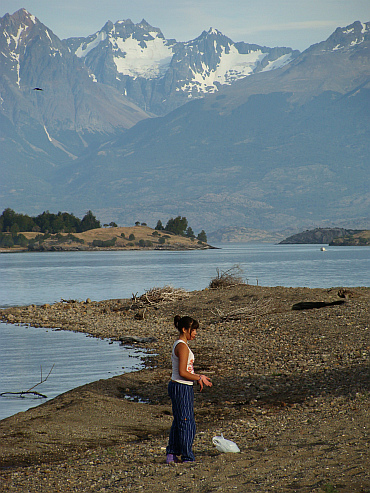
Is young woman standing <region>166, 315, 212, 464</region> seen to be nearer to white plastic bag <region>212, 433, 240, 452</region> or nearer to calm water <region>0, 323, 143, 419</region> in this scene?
white plastic bag <region>212, 433, 240, 452</region>

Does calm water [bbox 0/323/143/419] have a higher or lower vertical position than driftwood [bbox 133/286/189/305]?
lower

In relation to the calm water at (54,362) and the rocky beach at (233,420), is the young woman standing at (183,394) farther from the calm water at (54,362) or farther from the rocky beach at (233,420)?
the calm water at (54,362)

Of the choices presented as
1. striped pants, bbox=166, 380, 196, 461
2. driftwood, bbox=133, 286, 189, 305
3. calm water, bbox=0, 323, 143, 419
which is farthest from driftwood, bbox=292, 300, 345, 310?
striped pants, bbox=166, 380, 196, 461

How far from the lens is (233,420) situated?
12.0 m

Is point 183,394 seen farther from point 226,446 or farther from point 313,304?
point 313,304

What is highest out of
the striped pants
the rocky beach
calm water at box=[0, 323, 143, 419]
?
the striped pants

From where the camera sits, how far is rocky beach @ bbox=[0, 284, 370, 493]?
8.28 meters

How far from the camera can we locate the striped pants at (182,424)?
361 inches

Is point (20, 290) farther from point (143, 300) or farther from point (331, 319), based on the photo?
point (331, 319)

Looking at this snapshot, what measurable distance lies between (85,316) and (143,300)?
3.56m

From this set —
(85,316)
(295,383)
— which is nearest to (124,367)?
(295,383)

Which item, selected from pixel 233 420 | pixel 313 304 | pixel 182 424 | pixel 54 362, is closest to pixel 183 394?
pixel 182 424

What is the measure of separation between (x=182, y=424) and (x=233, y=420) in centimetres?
303

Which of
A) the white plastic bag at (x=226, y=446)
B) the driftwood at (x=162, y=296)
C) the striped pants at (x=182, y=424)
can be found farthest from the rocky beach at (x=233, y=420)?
the driftwood at (x=162, y=296)
